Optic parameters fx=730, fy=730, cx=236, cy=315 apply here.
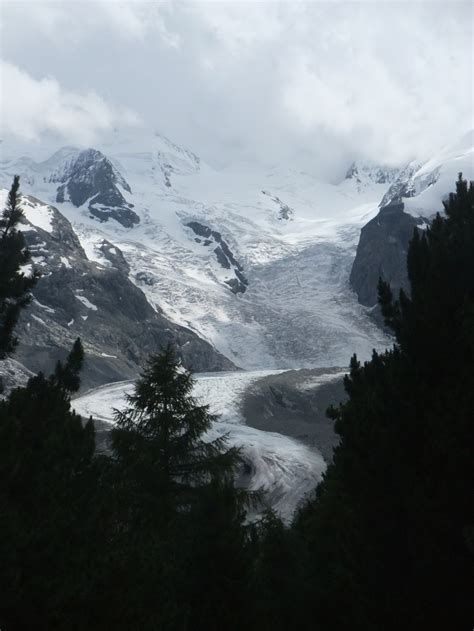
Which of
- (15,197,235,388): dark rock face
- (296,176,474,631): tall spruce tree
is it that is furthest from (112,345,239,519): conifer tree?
(15,197,235,388): dark rock face

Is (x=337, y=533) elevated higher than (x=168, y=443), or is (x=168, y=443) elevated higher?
(x=168, y=443)

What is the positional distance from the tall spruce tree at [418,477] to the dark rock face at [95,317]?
375 feet

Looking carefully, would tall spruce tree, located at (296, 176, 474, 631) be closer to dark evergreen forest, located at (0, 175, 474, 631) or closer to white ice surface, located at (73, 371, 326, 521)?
dark evergreen forest, located at (0, 175, 474, 631)

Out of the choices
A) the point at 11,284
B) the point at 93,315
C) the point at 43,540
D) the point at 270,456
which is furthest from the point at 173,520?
the point at 93,315

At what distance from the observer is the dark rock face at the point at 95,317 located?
13538 centimetres

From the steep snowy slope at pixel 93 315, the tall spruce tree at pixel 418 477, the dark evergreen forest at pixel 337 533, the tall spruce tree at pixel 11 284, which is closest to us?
the dark evergreen forest at pixel 337 533

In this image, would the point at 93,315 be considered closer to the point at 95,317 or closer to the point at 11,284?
the point at 95,317

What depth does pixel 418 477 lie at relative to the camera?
36.0 feet

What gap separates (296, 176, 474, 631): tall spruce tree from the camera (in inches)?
402

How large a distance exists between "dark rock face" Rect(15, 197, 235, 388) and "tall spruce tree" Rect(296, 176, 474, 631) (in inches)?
4503

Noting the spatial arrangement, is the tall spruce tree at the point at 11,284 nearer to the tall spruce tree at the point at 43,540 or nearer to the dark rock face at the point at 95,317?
the tall spruce tree at the point at 43,540

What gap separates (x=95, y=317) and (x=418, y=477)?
6107 inches

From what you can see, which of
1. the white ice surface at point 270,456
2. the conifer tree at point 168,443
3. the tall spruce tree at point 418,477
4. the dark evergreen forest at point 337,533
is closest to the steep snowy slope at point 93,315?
the white ice surface at point 270,456

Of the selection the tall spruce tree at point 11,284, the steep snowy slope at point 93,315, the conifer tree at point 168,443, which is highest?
the steep snowy slope at point 93,315
